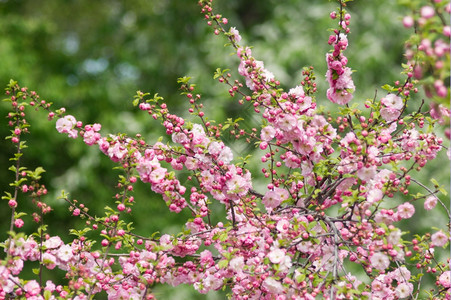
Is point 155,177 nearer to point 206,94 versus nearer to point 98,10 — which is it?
point 206,94

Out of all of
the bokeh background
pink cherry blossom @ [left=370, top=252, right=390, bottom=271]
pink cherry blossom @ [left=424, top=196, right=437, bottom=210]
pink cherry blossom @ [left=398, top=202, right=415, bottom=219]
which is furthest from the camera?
the bokeh background

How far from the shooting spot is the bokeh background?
6.20 metres

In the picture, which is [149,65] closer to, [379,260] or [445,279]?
[445,279]

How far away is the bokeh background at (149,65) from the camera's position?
620 cm

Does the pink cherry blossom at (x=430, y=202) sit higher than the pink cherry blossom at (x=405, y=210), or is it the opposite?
the pink cherry blossom at (x=430, y=202)

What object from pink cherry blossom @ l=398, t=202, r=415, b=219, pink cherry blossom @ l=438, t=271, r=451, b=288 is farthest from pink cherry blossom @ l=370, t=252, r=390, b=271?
pink cherry blossom @ l=438, t=271, r=451, b=288

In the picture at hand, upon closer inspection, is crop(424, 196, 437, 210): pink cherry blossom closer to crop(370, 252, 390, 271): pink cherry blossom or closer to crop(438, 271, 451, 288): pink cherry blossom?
crop(438, 271, 451, 288): pink cherry blossom

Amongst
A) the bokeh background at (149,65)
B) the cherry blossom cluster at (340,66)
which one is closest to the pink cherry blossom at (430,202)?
the cherry blossom cluster at (340,66)

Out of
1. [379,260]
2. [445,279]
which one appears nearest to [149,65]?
[445,279]

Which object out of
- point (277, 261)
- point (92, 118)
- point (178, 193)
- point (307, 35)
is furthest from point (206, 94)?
point (277, 261)

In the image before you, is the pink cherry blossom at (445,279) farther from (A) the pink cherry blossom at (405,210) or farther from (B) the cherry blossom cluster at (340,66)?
(B) the cherry blossom cluster at (340,66)

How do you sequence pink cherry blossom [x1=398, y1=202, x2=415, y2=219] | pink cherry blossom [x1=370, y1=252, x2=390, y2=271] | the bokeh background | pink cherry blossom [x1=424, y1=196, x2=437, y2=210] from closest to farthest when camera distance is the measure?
pink cherry blossom [x1=370, y1=252, x2=390, y2=271] < pink cherry blossom [x1=398, y1=202, x2=415, y2=219] < pink cherry blossom [x1=424, y1=196, x2=437, y2=210] < the bokeh background

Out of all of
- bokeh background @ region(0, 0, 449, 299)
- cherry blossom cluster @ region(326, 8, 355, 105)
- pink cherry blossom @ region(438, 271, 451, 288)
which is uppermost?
bokeh background @ region(0, 0, 449, 299)

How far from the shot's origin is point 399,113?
7.56 ft
